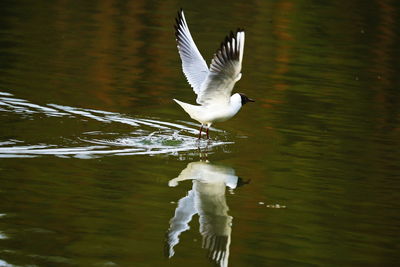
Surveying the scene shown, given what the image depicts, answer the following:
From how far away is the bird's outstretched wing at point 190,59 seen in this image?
1087 cm

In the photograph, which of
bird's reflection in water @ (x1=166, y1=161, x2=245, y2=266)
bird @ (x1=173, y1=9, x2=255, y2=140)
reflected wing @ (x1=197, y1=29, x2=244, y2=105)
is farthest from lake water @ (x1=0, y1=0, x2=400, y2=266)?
reflected wing @ (x1=197, y1=29, x2=244, y2=105)

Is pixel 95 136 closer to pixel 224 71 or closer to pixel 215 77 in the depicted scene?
pixel 215 77

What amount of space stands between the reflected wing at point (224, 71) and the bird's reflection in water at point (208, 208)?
1.08 m

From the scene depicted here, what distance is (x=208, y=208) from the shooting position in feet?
24.8

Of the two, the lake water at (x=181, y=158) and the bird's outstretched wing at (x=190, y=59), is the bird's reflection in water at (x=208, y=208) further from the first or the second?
the bird's outstretched wing at (x=190, y=59)

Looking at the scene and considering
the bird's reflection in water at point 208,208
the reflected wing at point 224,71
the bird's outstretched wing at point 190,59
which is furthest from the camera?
the bird's outstretched wing at point 190,59

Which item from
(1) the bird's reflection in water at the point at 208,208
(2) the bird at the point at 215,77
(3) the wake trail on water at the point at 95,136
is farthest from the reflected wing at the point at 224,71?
(1) the bird's reflection in water at the point at 208,208

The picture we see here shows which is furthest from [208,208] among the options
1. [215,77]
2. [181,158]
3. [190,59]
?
[190,59]

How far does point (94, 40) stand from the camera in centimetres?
1781

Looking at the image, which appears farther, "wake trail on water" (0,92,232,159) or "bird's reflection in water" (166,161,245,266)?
"wake trail on water" (0,92,232,159)

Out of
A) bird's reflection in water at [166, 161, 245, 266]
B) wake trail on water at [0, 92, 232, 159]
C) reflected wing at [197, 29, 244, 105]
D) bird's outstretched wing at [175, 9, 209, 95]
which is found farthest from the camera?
bird's outstretched wing at [175, 9, 209, 95]

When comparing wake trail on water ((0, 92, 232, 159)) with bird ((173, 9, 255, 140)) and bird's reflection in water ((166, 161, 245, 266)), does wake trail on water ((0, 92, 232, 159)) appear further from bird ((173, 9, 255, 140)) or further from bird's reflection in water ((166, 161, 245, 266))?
bird's reflection in water ((166, 161, 245, 266))

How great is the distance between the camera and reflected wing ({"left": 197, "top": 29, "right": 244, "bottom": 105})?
9.31 metres

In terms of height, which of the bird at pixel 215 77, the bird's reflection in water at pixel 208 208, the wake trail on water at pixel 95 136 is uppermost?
the bird at pixel 215 77
